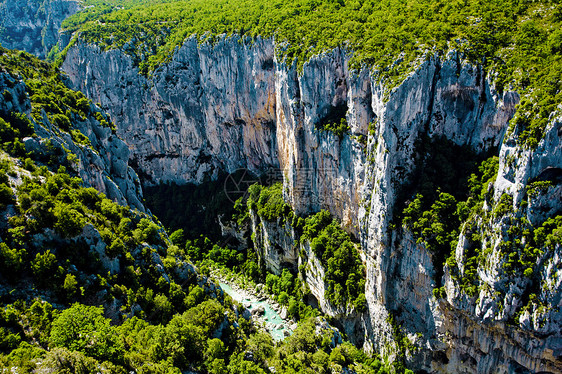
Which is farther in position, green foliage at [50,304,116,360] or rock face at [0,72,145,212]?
rock face at [0,72,145,212]

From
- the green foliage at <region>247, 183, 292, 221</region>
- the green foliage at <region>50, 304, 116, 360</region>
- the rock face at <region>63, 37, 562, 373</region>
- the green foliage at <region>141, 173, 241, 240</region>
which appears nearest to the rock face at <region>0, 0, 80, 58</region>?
the rock face at <region>63, 37, 562, 373</region>

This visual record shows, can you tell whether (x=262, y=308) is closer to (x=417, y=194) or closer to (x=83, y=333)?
(x=417, y=194)

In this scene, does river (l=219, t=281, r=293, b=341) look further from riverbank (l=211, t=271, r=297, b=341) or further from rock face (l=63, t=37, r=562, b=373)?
rock face (l=63, t=37, r=562, b=373)

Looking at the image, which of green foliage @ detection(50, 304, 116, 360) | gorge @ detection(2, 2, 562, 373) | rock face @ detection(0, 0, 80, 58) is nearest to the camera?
green foliage @ detection(50, 304, 116, 360)

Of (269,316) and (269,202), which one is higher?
(269,202)

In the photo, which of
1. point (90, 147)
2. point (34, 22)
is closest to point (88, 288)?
point (90, 147)

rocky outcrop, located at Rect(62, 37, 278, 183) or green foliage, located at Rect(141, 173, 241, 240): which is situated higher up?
rocky outcrop, located at Rect(62, 37, 278, 183)
